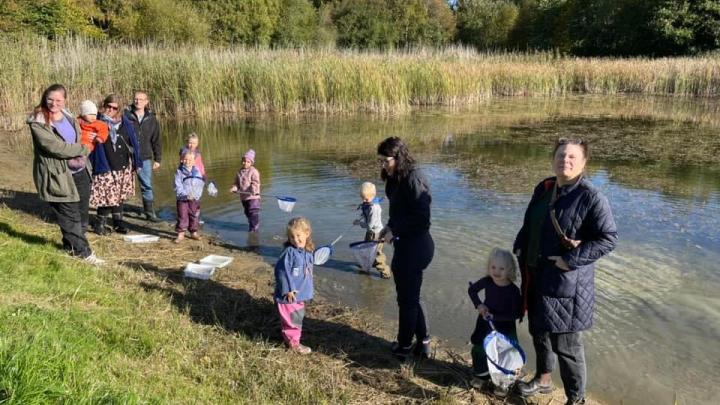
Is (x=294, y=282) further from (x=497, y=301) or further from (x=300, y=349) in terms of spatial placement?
(x=497, y=301)

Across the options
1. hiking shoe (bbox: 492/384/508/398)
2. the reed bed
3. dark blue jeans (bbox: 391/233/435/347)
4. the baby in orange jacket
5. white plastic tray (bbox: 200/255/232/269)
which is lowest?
hiking shoe (bbox: 492/384/508/398)

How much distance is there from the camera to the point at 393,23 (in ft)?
160

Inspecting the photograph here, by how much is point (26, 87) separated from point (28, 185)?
6.35m

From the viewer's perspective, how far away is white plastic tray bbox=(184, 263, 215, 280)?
20.1 ft

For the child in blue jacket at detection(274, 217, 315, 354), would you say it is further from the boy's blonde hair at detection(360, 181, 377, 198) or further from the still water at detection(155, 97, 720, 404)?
the boy's blonde hair at detection(360, 181, 377, 198)

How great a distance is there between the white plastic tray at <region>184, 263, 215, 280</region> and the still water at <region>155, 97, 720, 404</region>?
110 centimetres

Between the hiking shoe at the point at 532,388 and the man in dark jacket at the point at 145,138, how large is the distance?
618cm

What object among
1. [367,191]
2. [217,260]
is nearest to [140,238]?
[217,260]

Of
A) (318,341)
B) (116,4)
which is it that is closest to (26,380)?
(318,341)

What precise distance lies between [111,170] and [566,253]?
20.1 ft

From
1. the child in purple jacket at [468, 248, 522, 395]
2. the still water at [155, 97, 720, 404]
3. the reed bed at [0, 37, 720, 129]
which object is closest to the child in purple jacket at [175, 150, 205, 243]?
the still water at [155, 97, 720, 404]

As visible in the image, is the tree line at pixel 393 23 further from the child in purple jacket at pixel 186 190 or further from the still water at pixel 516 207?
the child in purple jacket at pixel 186 190

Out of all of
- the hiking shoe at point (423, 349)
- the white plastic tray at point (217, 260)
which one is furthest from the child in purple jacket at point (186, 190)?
the hiking shoe at point (423, 349)

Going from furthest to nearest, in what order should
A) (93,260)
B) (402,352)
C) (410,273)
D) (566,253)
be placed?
(93,260) → (402,352) → (410,273) → (566,253)
